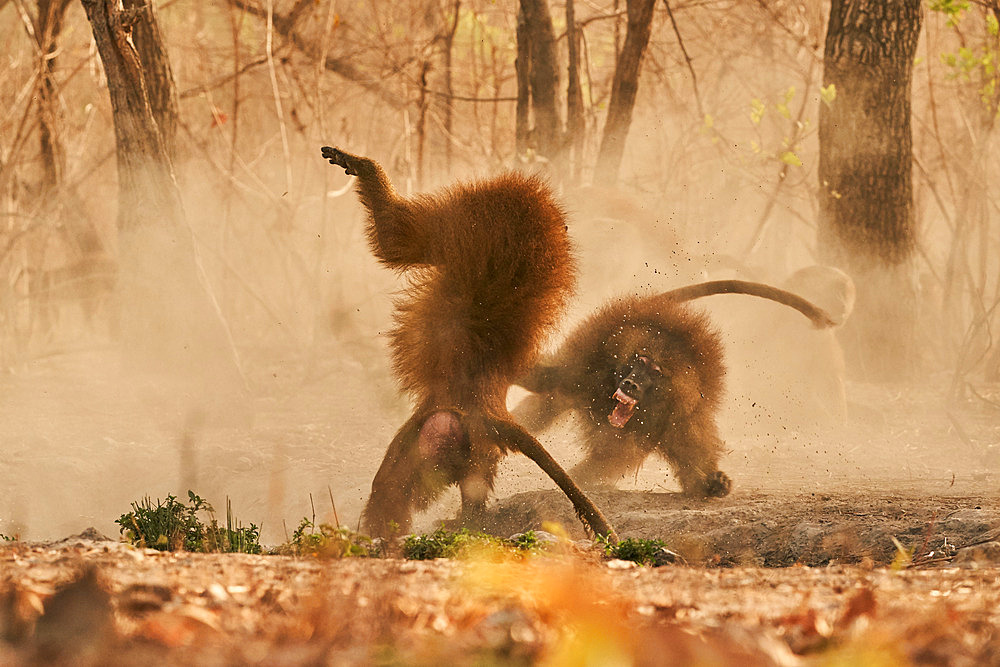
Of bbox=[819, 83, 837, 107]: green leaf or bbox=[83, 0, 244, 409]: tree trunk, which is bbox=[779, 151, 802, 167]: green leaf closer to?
bbox=[819, 83, 837, 107]: green leaf

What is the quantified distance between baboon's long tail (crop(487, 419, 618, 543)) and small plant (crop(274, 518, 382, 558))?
79cm

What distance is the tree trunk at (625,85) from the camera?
7457 millimetres

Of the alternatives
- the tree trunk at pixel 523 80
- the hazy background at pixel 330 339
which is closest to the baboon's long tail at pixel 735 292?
the hazy background at pixel 330 339

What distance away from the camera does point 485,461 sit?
400cm

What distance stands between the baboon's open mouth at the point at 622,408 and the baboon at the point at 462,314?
2.25ft

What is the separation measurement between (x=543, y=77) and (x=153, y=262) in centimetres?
348

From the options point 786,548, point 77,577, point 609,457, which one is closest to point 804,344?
point 609,457

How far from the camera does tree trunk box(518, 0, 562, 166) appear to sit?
25.8ft

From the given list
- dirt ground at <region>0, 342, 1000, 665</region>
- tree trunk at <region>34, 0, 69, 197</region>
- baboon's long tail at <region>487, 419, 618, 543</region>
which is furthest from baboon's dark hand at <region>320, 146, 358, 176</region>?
tree trunk at <region>34, 0, 69, 197</region>

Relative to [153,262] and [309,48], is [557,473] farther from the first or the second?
[309,48]

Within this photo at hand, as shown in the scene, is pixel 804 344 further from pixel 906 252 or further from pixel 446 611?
pixel 446 611

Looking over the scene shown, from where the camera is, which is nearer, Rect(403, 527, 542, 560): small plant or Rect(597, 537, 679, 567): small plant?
Rect(403, 527, 542, 560): small plant

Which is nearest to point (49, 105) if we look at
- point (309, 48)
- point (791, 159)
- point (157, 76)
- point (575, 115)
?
point (157, 76)

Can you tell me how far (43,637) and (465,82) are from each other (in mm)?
10581
